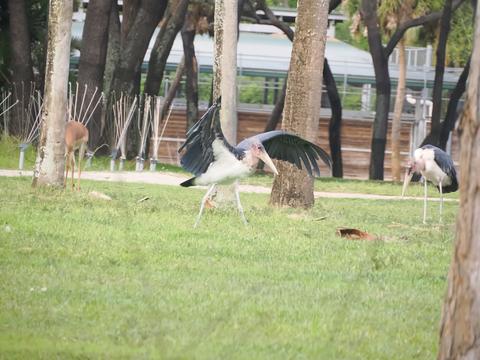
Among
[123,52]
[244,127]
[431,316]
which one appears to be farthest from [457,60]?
[431,316]

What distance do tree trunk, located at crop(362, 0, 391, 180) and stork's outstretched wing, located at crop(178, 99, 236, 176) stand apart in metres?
20.0

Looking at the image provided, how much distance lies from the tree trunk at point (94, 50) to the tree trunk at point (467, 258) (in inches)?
814

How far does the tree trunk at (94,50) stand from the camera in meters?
26.7

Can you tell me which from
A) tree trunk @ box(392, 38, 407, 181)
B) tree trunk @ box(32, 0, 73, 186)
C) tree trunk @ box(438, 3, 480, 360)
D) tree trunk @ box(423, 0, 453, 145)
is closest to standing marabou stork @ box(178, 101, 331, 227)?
tree trunk @ box(32, 0, 73, 186)

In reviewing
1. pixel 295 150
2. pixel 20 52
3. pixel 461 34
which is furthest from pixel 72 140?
pixel 461 34

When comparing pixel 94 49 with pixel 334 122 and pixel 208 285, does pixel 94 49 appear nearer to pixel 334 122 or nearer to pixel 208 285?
pixel 334 122

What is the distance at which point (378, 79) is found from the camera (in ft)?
107

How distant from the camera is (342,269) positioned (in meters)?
10.4

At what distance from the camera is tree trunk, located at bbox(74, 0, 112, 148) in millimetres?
26734

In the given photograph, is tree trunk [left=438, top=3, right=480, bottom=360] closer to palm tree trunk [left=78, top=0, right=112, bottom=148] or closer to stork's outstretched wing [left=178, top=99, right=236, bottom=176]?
stork's outstretched wing [left=178, top=99, right=236, bottom=176]

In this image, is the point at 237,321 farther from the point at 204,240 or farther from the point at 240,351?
the point at 204,240

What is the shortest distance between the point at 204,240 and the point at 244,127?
111ft

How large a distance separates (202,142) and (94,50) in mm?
14829

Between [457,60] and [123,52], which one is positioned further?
[457,60]
